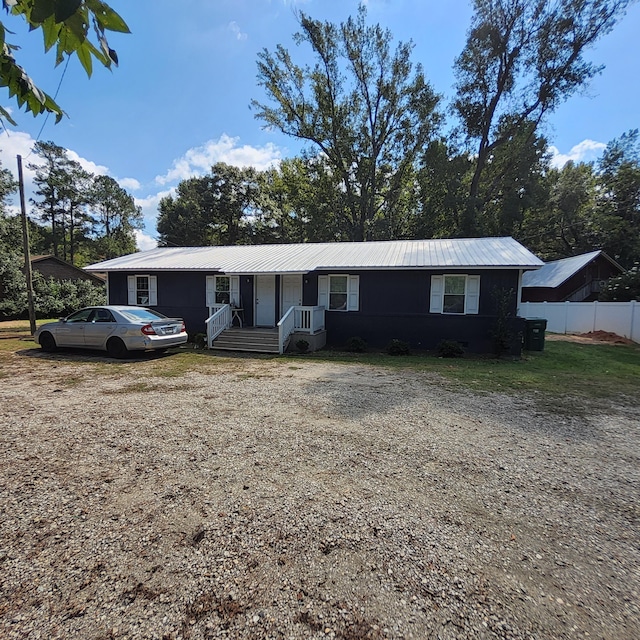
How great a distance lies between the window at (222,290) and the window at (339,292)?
3783 millimetres

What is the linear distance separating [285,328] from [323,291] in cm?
235

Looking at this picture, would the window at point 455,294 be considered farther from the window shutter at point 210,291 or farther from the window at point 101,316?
the window at point 101,316

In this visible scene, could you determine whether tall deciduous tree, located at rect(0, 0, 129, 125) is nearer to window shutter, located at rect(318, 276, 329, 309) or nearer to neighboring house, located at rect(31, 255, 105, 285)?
window shutter, located at rect(318, 276, 329, 309)

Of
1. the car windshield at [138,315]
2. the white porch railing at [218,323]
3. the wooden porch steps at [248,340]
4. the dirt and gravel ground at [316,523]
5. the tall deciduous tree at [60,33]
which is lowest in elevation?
the dirt and gravel ground at [316,523]

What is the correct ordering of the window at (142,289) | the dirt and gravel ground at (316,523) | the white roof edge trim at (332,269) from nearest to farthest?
the dirt and gravel ground at (316,523), the white roof edge trim at (332,269), the window at (142,289)

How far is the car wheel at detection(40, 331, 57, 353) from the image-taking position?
10.1 m

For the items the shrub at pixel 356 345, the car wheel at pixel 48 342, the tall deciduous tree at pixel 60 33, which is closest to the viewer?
the tall deciduous tree at pixel 60 33

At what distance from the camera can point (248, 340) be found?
11414 millimetres

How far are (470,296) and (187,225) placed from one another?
2763 centimetres

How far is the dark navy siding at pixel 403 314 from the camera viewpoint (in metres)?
11.0

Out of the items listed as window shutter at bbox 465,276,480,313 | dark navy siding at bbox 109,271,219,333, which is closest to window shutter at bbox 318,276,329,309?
dark navy siding at bbox 109,271,219,333

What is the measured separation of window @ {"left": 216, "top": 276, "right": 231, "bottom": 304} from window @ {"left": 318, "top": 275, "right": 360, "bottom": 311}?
3783mm

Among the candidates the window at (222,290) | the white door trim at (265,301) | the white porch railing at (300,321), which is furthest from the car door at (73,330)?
the white porch railing at (300,321)

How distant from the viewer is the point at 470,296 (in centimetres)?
1117
